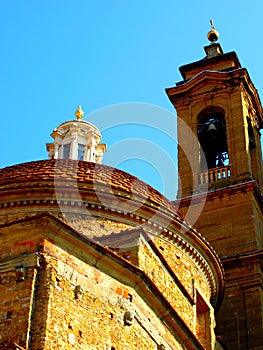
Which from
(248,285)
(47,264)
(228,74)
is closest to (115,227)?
(47,264)

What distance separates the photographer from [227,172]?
29953 mm

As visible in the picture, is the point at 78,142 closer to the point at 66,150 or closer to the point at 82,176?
the point at 66,150

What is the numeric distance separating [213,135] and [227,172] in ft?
8.32

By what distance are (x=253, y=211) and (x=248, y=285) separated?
2900 millimetres

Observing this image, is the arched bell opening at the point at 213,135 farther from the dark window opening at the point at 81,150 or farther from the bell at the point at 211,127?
the dark window opening at the point at 81,150

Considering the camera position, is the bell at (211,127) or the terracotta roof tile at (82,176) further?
the bell at (211,127)

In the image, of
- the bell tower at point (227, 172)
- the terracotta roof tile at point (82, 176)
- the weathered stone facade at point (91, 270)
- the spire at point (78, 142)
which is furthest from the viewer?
the bell tower at point (227, 172)

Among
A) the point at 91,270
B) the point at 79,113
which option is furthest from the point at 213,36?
the point at 91,270

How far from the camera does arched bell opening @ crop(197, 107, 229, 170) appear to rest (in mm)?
31844

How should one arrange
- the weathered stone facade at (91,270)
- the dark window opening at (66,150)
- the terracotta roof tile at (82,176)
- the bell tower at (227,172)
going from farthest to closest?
the bell tower at (227,172)
the dark window opening at (66,150)
the terracotta roof tile at (82,176)
the weathered stone facade at (91,270)

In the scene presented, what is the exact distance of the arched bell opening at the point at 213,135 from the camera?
3184 cm

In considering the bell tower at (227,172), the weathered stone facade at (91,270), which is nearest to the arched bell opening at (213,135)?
the bell tower at (227,172)

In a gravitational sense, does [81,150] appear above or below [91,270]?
above

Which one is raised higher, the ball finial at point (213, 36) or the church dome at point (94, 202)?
the ball finial at point (213, 36)
